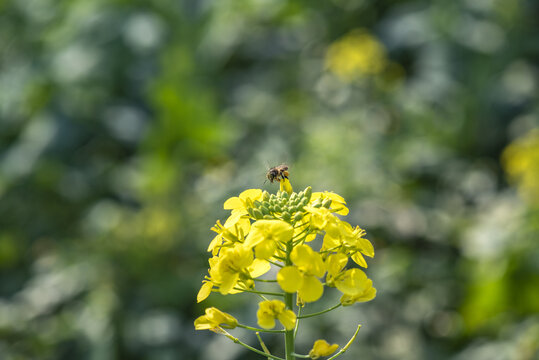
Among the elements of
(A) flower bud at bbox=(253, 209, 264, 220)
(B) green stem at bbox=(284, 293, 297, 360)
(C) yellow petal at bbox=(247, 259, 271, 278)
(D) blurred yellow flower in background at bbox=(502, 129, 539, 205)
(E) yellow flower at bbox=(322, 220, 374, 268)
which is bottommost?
(B) green stem at bbox=(284, 293, 297, 360)

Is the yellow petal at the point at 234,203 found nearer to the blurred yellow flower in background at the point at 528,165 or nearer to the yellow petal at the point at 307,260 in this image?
the yellow petal at the point at 307,260

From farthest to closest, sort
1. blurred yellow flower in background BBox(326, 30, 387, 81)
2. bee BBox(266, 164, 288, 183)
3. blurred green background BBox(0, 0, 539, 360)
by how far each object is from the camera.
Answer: blurred yellow flower in background BBox(326, 30, 387, 81) < blurred green background BBox(0, 0, 539, 360) < bee BBox(266, 164, 288, 183)

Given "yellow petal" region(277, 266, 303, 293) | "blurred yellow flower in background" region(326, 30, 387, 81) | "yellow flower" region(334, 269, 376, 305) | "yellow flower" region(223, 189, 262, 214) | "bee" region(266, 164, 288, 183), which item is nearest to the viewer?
"yellow petal" region(277, 266, 303, 293)

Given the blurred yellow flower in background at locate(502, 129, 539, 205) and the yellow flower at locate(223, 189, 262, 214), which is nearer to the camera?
the yellow flower at locate(223, 189, 262, 214)

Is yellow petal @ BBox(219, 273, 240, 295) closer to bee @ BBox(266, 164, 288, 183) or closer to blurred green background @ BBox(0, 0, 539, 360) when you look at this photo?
bee @ BBox(266, 164, 288, 183)

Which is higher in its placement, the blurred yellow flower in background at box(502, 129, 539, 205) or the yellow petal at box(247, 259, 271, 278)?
the blurred yellow flower in background at box(502, 129, 539, 205)

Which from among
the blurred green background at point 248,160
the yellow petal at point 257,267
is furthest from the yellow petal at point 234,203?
the blurred green background at point 248,160

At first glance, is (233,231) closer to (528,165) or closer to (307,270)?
(307,270)

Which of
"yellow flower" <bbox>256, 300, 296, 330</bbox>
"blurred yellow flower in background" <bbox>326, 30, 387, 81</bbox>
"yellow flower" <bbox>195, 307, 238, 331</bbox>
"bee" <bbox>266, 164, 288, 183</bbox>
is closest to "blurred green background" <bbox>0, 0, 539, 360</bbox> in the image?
"blurred yellow flower in background" <bbox>326, 30, 387, 81</bbox>

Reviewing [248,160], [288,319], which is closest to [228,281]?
[288,319]
